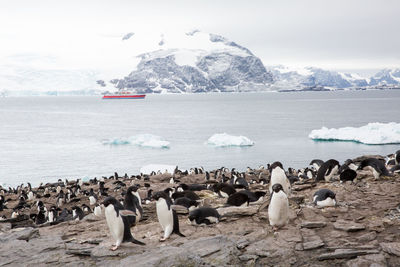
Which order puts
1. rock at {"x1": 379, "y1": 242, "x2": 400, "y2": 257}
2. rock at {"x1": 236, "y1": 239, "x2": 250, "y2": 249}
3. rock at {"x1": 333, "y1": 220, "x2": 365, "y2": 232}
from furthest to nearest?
rock at {"x1": 333, "y1": 220, "x2": 365, "y2": 232} < rock at {"x1": 236, "y1": 239, "x2": 250, "y2": 249} < rock at {"x1": 379, "y1": 242, "x2": 400, "y2": 257}

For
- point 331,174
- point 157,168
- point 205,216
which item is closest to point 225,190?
point 205,216

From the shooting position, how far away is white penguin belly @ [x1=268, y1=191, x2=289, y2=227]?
8766 millimetres

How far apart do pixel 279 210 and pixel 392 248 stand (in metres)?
2.35

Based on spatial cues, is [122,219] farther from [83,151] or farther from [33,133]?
[33,133]

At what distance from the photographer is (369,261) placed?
7.44 metres

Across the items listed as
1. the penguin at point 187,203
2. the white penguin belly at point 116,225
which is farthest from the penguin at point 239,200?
the white penguin belly at point 116,225

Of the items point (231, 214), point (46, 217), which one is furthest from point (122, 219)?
point (46, 217)

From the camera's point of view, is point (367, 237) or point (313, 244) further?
point (367, 237)

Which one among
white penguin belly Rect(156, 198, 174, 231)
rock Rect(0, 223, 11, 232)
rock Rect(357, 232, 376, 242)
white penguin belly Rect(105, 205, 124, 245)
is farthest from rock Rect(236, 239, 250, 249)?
rock Rect(0, 223, 11, 232)

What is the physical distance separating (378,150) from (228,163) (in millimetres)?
17767

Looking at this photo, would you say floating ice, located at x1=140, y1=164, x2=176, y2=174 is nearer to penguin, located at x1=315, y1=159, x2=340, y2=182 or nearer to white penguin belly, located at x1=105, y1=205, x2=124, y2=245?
penguin, located at x1=315, y1=159, x2=340, y2=182

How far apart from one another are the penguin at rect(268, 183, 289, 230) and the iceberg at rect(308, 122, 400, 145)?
145 ft

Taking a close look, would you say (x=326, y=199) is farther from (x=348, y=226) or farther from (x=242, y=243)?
(x=242, y=243)

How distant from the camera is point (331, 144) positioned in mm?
51219
